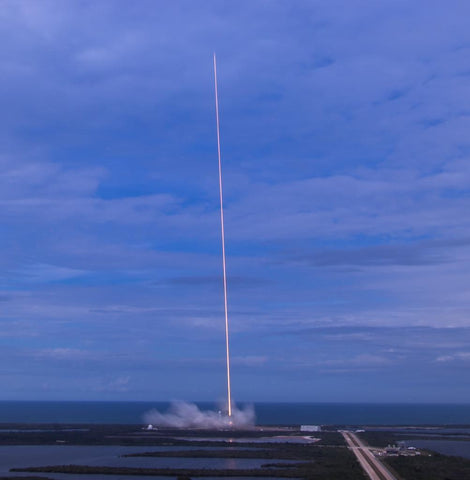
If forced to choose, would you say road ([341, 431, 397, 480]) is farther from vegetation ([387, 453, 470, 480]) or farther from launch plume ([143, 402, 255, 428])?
launch plume ([143, 402, 255, 428])

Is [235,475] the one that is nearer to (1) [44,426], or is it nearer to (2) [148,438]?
(2) [148,438]

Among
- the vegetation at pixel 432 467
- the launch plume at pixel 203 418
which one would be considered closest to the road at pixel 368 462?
the vegetation at pixel 432 467

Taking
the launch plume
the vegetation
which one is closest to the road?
the vegetation

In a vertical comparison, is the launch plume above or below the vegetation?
above

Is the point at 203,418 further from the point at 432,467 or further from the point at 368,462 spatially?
the point at 432,467

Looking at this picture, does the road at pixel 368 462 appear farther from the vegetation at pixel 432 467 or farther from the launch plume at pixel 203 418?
the launch plume at pixel 203 418

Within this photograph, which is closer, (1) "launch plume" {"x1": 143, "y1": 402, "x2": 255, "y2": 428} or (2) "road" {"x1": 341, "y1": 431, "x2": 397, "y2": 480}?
(2) "road" {"x1": 341, "y1": 431, "x2": 397, "y2": 480}
